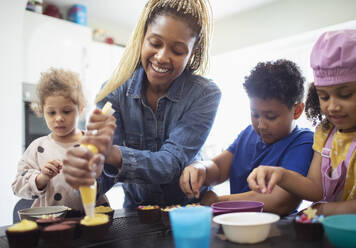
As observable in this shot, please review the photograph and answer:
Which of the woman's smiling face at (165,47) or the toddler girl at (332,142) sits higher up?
the woman's smiling face at (165,47)

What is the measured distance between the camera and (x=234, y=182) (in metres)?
1.45

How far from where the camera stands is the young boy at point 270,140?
1.19 m

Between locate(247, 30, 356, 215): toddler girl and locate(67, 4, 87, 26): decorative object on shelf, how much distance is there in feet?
11.7

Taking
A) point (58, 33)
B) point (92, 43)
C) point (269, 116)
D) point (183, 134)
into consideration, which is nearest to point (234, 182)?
point (269, 116)

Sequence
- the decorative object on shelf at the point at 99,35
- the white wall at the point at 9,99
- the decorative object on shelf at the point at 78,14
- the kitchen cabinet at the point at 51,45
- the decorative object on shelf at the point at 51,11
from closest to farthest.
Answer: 1. the white wall at the point at 9,99
2. the kitchen cabinet at the point at 51,45
3. the decorative object on shelf at the point at 51,11
4. the decorative object on shelf at the point at 78,14
5. the decorative object on shelf at the point at 99,35

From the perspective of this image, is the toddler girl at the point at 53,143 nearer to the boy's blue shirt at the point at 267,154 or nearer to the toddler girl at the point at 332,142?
the boy's blue shirt at the point at 267,154

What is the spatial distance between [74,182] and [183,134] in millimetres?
476

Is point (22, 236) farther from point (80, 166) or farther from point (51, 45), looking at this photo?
point (51, 45)

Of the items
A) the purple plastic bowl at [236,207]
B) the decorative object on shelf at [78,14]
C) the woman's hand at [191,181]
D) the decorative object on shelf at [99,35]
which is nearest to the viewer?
the purple plastic bowl at [236,207]

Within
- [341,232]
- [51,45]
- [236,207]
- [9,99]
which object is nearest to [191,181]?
[236,207]

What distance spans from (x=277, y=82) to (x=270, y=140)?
229mm

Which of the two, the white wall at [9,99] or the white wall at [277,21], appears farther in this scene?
the white wall at [277,21]

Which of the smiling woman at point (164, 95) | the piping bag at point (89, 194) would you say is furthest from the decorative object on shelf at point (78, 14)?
the piping bag at point (89, 194)

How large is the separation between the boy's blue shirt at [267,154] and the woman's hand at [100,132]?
0.67 metres
